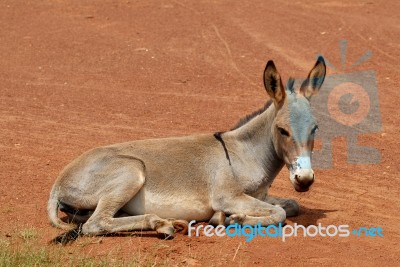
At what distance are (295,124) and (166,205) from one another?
1.68 metres

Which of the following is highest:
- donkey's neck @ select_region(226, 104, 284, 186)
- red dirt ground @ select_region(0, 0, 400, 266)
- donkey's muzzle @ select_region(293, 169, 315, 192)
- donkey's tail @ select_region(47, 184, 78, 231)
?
donkey's muzzle @ select_region(293, 169, 315, 192)

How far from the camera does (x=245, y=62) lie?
1839 cm

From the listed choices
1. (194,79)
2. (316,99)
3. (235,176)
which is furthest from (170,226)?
(194,79)

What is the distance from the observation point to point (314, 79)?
960cm

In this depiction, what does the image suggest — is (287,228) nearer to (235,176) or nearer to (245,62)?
(235,176)

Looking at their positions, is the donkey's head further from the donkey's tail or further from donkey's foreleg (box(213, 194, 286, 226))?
the donkey's tail

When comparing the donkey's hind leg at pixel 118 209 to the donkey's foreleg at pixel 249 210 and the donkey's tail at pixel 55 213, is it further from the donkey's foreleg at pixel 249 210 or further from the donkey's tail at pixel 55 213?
the donkey's foreleg at pixel 249 210

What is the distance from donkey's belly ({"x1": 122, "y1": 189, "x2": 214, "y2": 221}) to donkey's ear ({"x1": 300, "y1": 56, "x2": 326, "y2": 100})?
1703 mm

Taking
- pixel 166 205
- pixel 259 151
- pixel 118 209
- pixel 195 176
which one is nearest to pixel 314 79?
pixel 259 151

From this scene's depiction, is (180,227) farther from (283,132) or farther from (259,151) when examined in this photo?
(283,132)

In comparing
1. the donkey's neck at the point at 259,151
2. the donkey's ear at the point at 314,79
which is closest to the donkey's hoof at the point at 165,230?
the donkey's neck at the point at 259,151

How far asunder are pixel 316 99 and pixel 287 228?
6.82m

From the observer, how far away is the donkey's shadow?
9.56 meters

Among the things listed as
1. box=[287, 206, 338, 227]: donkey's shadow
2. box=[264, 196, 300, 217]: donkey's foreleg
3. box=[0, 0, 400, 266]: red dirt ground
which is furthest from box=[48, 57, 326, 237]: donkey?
box=[0, 0, 400, 266]: red dirt ground
